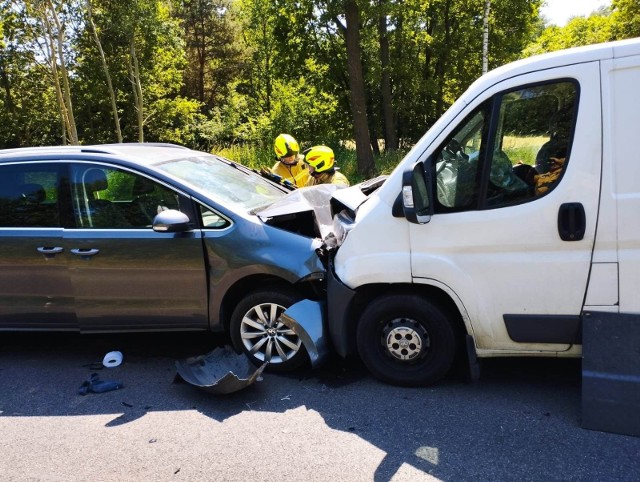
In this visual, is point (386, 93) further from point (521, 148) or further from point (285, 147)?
point (521, 148)

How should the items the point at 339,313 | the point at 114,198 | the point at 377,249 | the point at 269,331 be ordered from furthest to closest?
the point at 114,198 < the point at 269,331 < the point at 339,313 < the point at 377,249

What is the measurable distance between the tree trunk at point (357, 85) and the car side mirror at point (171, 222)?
11.1 metres

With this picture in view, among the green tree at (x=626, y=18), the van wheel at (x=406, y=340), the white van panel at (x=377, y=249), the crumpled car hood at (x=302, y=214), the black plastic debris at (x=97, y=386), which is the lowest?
the black plastic debris at (x=97, y=386)

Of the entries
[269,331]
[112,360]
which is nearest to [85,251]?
[112,360]

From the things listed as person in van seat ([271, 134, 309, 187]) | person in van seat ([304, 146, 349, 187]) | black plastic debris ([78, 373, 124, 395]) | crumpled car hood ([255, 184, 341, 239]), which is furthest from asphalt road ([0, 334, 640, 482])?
person in van seat ([271, 134, 309, 187])

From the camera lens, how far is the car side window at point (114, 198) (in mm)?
4430

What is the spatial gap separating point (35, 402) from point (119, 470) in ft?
4.29

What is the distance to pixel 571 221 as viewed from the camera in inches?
126

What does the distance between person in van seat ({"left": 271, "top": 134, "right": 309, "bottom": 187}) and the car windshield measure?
184 cm

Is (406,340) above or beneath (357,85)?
beneath

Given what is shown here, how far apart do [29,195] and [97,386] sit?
175 cm

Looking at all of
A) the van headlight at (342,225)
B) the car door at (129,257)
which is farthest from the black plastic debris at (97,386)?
the van headlight at (342,225)

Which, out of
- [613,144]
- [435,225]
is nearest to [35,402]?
[435,225]

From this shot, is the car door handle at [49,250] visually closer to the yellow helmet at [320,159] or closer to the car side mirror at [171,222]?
the car side mirror at [171,222]
